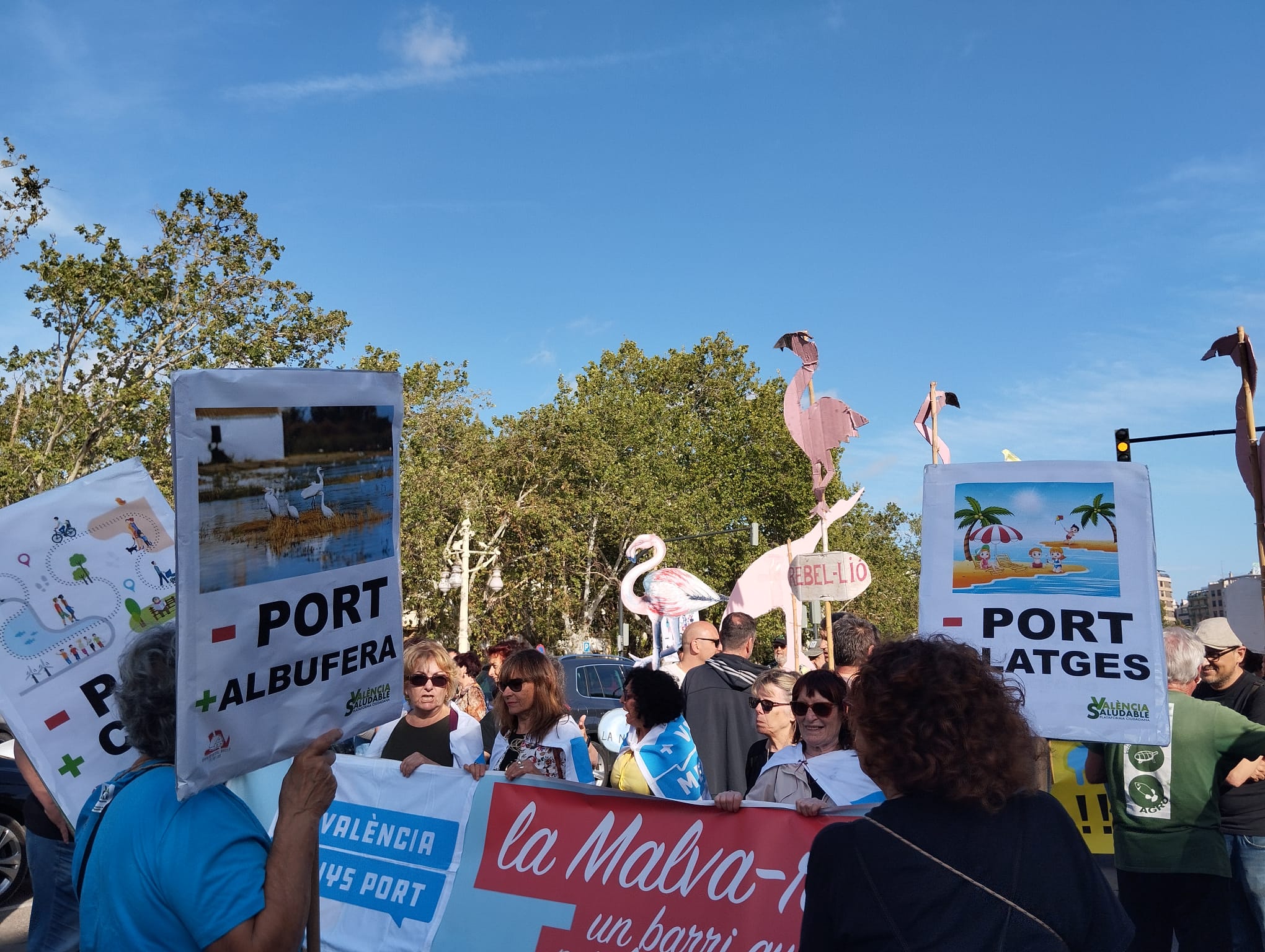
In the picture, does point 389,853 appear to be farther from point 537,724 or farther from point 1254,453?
point 1254,453

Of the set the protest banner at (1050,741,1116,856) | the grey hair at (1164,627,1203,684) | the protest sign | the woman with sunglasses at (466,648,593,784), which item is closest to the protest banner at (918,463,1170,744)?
the grey hair at (1164,627,1203,684)

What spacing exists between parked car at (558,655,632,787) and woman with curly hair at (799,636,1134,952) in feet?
40.0

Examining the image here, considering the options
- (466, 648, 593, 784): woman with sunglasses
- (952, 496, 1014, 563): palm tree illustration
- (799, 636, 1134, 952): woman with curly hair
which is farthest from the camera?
(466, 648, 593, 784): woman with sunglasses

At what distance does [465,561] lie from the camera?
35.3 m

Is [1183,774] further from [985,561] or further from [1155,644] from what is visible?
[985,561]

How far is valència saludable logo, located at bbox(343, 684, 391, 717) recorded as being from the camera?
2768 millimetres

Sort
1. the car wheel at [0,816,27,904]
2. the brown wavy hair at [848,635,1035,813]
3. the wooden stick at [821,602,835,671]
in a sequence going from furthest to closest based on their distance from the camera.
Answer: the wooden stick at [821,602,835,671] → the car wheel at [0,816,27,904] → the brown wavy hair at [848,635,1035,813]

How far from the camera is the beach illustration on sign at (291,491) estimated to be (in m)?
2.36

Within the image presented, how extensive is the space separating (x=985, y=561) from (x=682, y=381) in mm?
48049

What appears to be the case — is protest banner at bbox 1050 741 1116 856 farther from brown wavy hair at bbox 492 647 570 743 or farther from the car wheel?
the car wheel

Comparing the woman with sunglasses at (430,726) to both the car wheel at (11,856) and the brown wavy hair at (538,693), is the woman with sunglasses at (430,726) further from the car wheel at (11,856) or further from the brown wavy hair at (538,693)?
the car wheel at (11,856)

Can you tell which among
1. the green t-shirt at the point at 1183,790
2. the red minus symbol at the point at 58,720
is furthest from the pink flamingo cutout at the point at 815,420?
the red minus symbol at the point at 58,720

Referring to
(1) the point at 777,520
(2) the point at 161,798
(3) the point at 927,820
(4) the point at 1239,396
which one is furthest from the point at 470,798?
(1) the point at 777,520

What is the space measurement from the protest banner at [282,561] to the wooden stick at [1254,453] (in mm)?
4730
